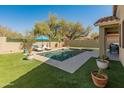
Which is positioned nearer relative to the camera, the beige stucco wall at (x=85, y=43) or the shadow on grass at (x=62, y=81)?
the shadow on grass at (x=62, y=81)

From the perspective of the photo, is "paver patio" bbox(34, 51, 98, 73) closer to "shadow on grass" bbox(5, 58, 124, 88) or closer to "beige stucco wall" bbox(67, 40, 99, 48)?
"shadow on grass" bbox(5, 58, 124, 88)

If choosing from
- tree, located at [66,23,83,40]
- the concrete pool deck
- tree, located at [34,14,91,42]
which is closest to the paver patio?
the concrete pool deck

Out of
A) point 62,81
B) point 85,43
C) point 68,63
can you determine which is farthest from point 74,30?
point 62,81

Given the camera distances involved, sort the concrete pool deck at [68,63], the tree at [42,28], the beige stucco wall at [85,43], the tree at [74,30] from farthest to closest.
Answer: the tree at [74,30] < the tree at [42,28] < the beige stucco wall at [85,43] < the concrete pool deck at [68,63]

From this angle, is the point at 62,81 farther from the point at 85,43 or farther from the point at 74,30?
the point at 74,30

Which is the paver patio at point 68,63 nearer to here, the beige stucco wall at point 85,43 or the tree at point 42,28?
the beige stucco wall at point 85,43

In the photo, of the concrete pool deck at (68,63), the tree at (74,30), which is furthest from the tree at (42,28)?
the concrete pool deck at (68,63)

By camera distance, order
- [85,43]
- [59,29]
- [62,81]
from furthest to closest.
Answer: [59,29] < [85,43] < [62,81]

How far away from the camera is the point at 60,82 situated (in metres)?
6.54

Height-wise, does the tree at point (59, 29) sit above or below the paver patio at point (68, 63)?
above

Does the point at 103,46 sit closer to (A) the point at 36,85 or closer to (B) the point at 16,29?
(A) the point at 36,85
